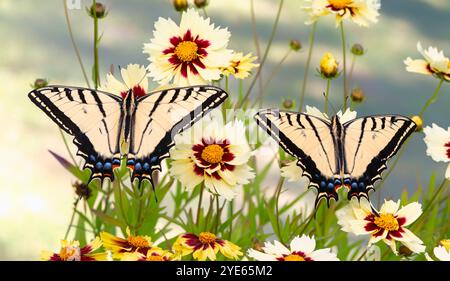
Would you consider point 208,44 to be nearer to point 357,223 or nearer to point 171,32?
point 171,32

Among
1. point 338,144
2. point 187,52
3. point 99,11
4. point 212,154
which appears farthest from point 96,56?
point 338,144

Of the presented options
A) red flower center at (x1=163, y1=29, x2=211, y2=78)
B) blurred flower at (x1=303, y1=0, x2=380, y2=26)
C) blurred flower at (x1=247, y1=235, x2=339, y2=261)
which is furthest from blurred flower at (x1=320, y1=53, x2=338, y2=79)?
blurred flower at (x1=247, y1=235, x2=339, y2=261)

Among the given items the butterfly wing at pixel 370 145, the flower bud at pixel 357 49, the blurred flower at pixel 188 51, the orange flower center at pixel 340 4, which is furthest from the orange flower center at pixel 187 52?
the flower bud at pixel 357 49

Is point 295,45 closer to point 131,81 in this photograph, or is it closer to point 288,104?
point 288,104

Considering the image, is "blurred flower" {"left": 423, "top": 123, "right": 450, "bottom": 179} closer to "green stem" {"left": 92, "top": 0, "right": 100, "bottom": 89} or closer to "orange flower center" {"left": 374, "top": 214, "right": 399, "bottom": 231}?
"orange flower center" {"left": 374, "top": 214, "right": 399, "bottom": 231}

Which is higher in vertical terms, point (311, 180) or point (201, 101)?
point (201, 101)

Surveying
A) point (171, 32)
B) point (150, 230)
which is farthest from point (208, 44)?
point (150, 230)
